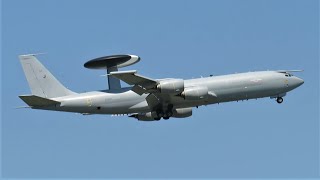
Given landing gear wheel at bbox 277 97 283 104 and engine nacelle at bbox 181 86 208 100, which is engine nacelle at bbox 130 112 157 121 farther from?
landing gear wheel at bbox 277 97 283 104

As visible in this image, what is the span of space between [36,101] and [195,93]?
10.6m

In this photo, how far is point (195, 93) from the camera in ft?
158

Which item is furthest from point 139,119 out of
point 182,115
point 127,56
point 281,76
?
point 281,76

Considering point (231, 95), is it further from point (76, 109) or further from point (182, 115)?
point (76, 109)

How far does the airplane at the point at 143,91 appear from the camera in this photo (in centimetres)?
4778

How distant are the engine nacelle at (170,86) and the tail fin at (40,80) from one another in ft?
21.9

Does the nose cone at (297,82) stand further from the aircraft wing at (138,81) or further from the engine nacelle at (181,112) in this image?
the aircraft wing at (138,81)

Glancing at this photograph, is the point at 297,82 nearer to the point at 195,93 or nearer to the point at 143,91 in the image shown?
the point at 195,93

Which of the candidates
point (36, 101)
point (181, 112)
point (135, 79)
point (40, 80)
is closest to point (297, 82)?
point (181, 112)

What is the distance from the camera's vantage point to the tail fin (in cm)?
4938

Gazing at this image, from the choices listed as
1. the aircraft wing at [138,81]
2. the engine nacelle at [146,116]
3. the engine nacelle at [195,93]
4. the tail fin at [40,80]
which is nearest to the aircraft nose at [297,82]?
the engine nacelle at [195,93]

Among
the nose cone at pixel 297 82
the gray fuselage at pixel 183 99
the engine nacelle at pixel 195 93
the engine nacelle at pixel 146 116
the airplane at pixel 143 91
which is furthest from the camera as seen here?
the nose cone at pixel 297 82

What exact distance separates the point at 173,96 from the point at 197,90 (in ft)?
6.09

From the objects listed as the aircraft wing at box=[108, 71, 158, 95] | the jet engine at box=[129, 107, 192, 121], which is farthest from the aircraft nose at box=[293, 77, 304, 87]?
the aircraft wing at box=[108, 71, 158, 95]
